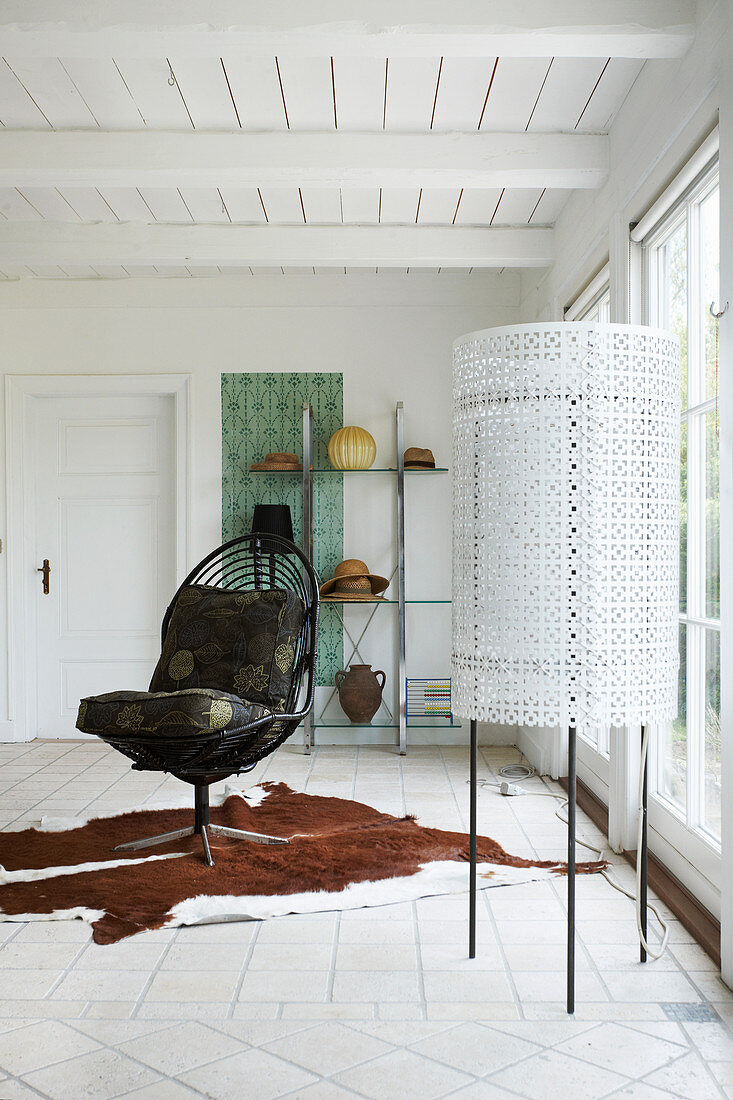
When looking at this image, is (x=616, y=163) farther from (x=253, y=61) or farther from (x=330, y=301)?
(x=330, y=301)

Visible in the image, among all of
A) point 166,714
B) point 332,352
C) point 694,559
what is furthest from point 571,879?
point 332,352

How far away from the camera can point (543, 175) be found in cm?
335

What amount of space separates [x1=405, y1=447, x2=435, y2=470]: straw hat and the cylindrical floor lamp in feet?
9.25

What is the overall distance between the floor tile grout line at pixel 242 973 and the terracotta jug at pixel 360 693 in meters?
2.29

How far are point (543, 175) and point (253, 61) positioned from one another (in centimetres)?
116

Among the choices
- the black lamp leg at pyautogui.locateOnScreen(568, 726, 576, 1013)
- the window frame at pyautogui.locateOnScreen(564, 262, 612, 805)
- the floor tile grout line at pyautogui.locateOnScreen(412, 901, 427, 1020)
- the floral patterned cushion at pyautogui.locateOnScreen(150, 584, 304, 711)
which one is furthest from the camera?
the window frame at pyautogui.locateOnScreen(564, 262, 612, 805)

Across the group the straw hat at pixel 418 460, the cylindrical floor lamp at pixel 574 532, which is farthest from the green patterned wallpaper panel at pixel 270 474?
the cylindrical floor lamp at pixel 574 532

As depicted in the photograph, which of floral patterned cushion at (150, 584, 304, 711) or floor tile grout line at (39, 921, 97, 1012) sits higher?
floral patterned cushion at (150, 584, 304, 711)

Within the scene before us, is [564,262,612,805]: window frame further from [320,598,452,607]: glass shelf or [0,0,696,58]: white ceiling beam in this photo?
[320,598,452,607]: glass shelf

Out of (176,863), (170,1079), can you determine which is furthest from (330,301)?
(170,1079)

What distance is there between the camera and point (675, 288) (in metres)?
2.81

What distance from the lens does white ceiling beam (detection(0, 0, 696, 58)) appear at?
2369 millimetres

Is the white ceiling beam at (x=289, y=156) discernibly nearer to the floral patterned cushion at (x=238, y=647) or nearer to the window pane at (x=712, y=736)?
the floral patterned cushion at (x=238, y=647)

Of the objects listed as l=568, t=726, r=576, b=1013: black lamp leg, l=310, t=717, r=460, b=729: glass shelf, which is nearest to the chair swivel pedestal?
l=568, t=726, r=576, b=1013: black lamp leg
